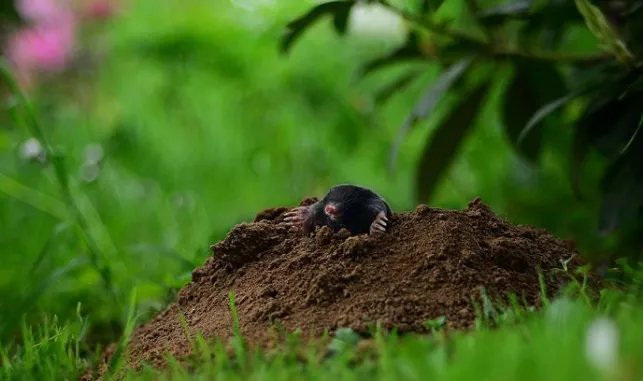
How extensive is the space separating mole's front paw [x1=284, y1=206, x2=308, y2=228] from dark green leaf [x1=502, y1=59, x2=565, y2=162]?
1.13 m

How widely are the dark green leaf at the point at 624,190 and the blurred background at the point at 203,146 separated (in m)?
0.85

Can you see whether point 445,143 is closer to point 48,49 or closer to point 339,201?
point 339,201

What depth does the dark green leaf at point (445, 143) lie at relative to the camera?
308cm

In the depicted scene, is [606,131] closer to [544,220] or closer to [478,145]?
[544,220]

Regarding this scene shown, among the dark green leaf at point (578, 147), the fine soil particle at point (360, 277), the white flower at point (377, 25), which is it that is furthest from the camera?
the white flower at point (377, 25)

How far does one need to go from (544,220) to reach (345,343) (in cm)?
Result: 228

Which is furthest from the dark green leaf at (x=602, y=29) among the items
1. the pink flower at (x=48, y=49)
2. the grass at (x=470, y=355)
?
the pink flower at (x=48, y=49)

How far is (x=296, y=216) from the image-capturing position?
2.02 metres

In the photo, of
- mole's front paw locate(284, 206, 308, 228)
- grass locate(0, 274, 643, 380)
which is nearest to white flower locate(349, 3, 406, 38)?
mole's front paw locate(284, 206, 308, 228)

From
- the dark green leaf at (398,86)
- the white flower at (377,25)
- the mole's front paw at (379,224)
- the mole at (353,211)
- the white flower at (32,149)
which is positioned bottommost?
the mole's front paw at (379,224)

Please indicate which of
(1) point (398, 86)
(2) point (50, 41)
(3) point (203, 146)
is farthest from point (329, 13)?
(2) point (50, 41)

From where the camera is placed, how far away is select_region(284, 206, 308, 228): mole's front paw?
1993 mm

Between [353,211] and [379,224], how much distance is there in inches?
2.5

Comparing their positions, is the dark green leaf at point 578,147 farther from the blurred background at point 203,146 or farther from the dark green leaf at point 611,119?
the blurred background at point 203,146
